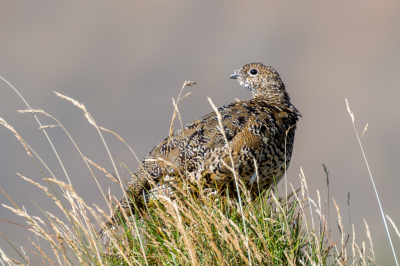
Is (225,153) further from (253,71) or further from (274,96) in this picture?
(253,71)

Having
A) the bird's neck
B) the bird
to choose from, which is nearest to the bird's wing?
the bird

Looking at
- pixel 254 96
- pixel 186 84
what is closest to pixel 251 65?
pixel 254 96

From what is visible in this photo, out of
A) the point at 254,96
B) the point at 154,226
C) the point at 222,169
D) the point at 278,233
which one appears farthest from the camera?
the point at 254,96

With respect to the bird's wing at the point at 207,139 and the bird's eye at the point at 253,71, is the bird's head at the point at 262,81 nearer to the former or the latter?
the bird's eye at the point at 253,71

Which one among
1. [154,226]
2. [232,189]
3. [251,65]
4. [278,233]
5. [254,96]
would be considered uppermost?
[251,65]

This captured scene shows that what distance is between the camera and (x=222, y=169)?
3623 mm

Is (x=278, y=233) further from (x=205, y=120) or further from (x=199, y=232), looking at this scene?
(x=205, y=120)

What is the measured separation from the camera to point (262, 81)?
5.41 meters

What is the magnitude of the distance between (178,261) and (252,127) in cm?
196

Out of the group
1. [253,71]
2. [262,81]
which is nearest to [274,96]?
[262,81]

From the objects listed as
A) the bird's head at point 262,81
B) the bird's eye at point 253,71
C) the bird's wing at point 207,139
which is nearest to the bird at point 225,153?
the bird's wing at point 207,139

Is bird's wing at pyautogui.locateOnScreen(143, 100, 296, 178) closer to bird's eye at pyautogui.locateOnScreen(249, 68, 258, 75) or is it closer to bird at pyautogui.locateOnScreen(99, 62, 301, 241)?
bird at pyautogui.locateOnScreen(99, 62, 301, 241)

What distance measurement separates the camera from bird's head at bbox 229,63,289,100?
5.29 meters

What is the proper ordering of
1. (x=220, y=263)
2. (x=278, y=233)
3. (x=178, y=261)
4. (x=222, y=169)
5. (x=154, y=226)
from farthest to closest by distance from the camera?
(x=222, y=169) → (x=154, y=226) → (x=278, y=233) → (x=178, y=261) → (x=220, y=263)
